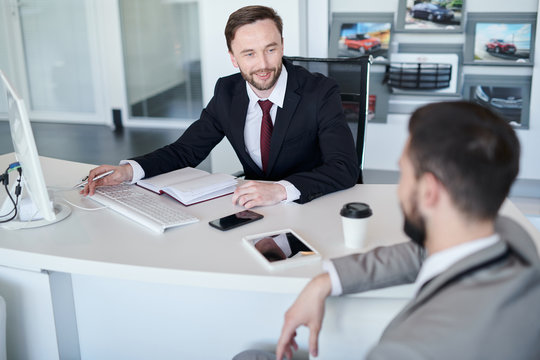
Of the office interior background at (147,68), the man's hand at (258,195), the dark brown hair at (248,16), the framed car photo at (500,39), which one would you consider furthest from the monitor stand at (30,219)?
the framed car photo at (500,39)

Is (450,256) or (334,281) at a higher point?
(450,256)

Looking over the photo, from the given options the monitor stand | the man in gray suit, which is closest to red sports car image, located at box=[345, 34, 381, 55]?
the monitor stand

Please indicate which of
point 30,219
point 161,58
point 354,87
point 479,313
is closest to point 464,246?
point 479,313

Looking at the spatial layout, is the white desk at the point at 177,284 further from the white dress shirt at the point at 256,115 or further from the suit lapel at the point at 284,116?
the white dress shirt at the point at 256,115

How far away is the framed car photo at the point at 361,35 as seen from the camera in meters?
3.98

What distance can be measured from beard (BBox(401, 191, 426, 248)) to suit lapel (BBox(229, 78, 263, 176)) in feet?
4.22

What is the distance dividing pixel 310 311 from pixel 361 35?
10.8 feet

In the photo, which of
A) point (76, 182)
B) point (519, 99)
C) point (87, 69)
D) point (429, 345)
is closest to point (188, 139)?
Answer: point (76, 182)

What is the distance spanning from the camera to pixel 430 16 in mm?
3857

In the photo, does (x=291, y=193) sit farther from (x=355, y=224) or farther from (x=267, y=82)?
(x=267, y=82)

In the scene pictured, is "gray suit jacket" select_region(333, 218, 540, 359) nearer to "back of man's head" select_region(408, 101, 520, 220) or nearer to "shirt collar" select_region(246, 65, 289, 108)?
"back of man's head" select_region(408, 101, 520, 220)

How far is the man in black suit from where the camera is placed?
1.96 meters

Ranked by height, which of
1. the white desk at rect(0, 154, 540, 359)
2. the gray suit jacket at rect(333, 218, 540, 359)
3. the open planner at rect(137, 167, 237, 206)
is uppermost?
the gray suit jacket at rect(333, 218, 540, 359)

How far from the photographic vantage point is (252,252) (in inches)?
51.9
